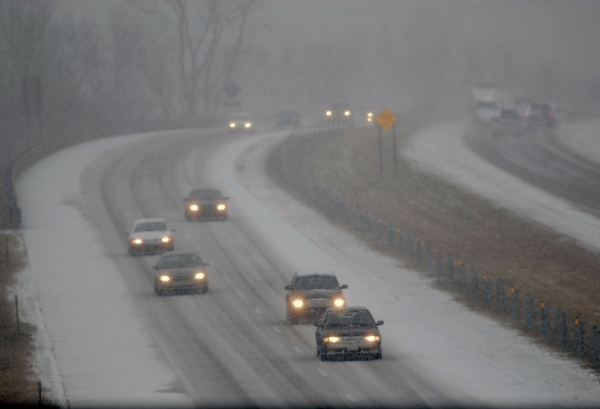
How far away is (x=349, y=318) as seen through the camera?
25156 millimetres

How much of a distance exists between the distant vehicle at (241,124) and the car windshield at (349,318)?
216 feet

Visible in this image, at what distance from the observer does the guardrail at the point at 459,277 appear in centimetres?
2725

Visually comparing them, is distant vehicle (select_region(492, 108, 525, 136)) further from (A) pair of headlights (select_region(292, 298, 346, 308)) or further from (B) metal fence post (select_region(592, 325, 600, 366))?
(B) metal fence post (select_region(592, 325, 600, 366))

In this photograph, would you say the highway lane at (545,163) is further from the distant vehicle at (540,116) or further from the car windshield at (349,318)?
the car windshield at (349,318)

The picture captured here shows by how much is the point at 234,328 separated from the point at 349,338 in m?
6.23

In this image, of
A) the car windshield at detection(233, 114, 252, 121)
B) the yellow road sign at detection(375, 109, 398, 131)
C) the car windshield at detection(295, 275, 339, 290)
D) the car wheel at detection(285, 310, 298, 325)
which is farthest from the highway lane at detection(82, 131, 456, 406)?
the car windshield at detection(233, 114, 252, 121)

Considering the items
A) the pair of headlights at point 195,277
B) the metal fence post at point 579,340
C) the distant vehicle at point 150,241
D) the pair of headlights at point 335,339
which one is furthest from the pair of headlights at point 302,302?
the distant vehicle at point 150,241

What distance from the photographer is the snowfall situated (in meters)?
23.2

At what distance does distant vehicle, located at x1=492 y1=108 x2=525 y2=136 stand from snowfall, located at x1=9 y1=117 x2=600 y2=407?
13188 mm

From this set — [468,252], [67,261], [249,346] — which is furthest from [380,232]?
[249,346]

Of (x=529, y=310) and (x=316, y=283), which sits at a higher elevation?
(x=316, y=283)

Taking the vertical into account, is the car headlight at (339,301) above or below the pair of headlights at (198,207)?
above

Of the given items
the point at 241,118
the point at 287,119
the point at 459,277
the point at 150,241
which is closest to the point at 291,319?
the point at 459,277

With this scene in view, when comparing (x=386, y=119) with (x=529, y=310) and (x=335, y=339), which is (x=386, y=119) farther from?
(x=335, y=339)
